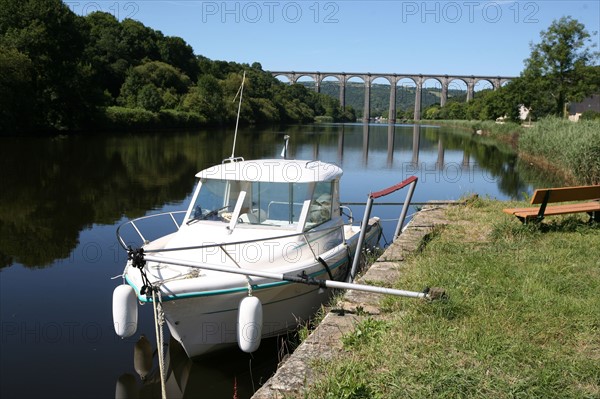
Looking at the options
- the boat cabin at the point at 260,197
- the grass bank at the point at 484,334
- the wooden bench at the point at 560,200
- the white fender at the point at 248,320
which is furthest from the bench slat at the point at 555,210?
Result: the white fender at the point at 248,320

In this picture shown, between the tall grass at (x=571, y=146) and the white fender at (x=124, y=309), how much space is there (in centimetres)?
1680

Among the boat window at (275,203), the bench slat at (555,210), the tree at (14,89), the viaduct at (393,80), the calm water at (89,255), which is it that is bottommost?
the calm water at (89,255)

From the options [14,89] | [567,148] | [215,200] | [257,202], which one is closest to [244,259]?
[257,202]

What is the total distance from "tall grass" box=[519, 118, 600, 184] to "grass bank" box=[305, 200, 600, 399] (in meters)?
12.6

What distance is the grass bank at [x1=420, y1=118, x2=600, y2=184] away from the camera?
18438mm

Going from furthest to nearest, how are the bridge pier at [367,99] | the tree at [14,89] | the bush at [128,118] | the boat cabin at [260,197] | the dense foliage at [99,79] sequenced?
the bridge pier at [367,99], the bush at [128,118], the dense foliage at [99,79], the tree at [14,89], the boat cabin at [260,197]

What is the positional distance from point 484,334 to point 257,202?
3955 millimetres

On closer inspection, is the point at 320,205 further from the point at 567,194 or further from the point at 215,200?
the point at 567,194

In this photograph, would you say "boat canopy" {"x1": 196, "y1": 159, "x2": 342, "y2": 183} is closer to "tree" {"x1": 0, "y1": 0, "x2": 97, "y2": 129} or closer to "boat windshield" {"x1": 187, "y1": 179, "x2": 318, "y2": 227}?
"boat windshield" {"x1": 187, "y1": 179, "x2": 318, "y2": 227}

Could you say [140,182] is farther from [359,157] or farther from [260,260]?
[359,157]

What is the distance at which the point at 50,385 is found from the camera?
595 centimetres

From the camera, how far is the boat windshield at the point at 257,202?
25.4 feet

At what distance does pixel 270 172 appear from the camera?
7.83 m

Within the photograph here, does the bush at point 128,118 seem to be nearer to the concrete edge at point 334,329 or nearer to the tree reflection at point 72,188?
the tree reflection at point 72,188
